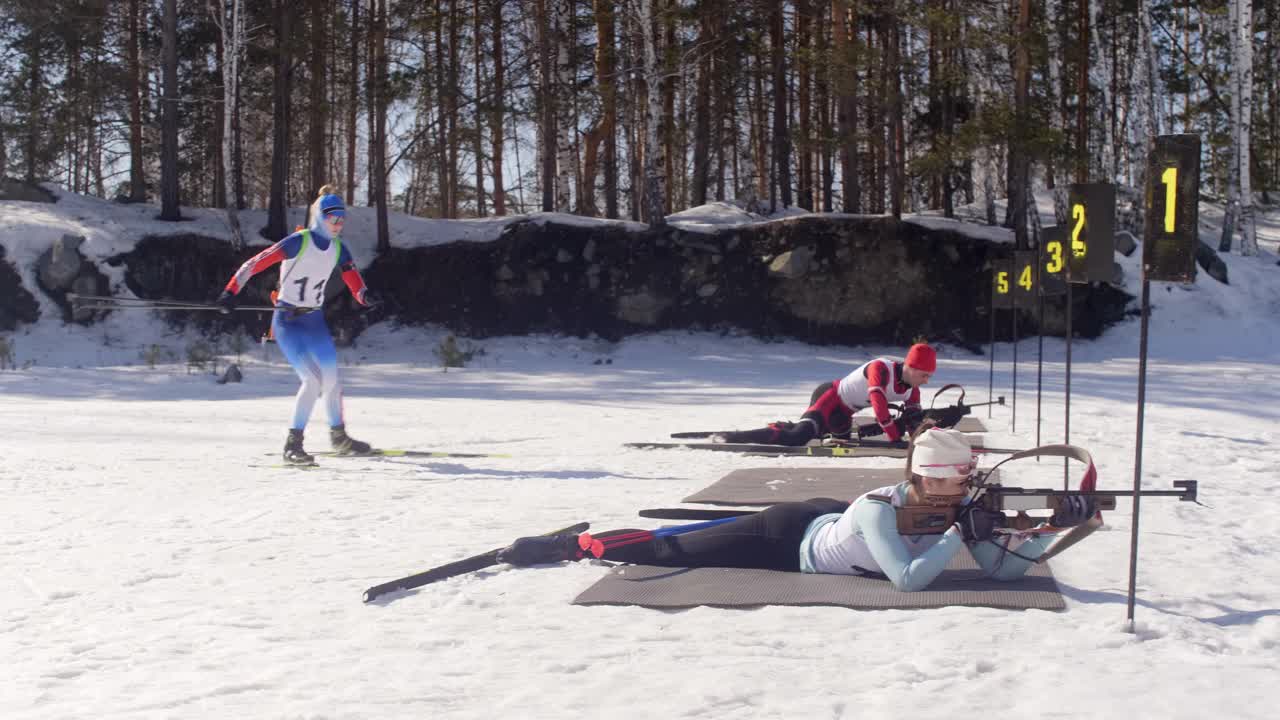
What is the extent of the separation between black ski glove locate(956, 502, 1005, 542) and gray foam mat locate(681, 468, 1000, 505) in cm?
188

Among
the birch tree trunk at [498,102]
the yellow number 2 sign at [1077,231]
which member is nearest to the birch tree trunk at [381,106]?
the birch tree trunk at [498,102]

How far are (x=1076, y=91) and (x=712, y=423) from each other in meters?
18.6

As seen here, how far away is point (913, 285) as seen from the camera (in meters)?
20.7

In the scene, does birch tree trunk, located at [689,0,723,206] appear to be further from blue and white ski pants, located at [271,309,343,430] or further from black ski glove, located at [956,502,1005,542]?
black ski glove, located at [956,502,1005,542]

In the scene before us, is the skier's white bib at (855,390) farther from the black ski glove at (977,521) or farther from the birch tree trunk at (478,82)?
the birch tree trunk at (478,82)

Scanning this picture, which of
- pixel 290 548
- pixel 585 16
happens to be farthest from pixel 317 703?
pixel 585 16

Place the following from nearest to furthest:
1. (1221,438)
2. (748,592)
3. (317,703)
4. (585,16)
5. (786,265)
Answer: (317,703)
(748,592)
(1221,438)
(786,265)
(585,16)

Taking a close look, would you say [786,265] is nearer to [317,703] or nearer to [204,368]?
[204,368]

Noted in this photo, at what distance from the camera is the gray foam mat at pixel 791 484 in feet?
21.1

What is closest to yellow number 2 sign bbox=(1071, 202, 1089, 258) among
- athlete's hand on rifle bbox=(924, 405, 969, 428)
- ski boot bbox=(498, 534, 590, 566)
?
athlete's hand on rifle bbox=(924, 405, 969, 428)

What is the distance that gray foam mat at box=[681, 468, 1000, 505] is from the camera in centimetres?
642

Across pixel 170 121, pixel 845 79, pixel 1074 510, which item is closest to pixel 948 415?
pixel 1074 510

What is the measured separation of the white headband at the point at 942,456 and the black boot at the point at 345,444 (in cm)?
543

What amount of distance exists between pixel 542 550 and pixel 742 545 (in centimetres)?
91
